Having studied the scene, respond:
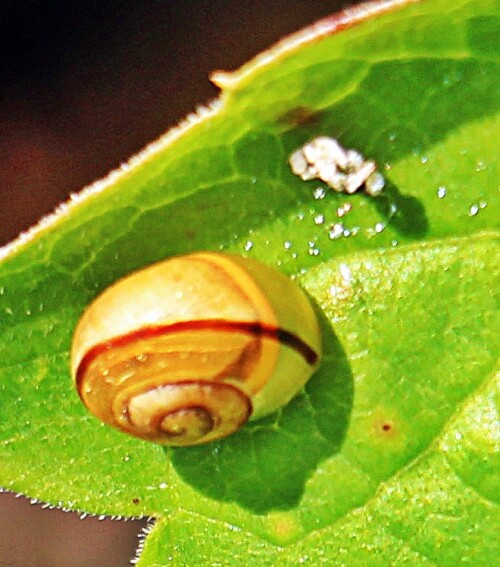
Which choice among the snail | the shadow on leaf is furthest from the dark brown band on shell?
the shadow on leaf

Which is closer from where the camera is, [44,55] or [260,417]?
[260,417]

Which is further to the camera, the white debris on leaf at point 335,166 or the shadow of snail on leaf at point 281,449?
the shadow of snail on leaf at point 281,449

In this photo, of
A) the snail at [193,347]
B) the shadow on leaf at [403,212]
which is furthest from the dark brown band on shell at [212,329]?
the shadow on leaf at [403,212]

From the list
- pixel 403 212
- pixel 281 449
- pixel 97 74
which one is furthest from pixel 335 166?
pixel 97 74

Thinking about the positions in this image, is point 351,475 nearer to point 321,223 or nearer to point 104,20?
point 321,223

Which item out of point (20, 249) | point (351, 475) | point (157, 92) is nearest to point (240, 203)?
point (20, 249)

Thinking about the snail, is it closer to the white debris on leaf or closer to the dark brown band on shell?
the dark brown band on shell

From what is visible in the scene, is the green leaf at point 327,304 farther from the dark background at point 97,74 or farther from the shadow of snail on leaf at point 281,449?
the dark background at point 97,74

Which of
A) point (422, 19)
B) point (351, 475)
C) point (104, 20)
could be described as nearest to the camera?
point (422, 19)
